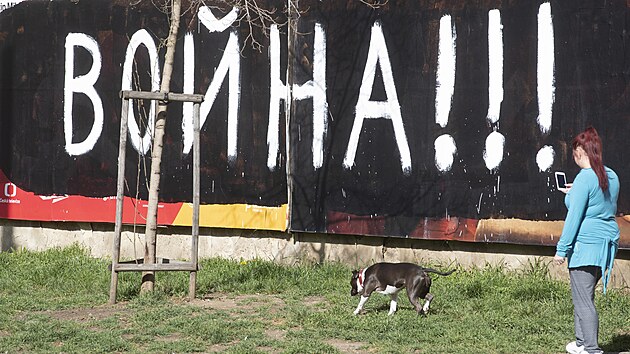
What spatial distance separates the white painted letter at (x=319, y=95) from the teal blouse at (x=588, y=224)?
5.44 m

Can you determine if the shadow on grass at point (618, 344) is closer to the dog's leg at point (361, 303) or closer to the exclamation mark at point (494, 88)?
the dog's leg at point (361, 303)

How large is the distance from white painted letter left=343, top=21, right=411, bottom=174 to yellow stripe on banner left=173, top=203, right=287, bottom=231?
1233 mm

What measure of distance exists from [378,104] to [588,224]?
508cm

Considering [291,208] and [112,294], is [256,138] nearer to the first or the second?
[291,208]

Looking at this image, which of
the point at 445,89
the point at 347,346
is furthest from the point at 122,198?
Result: the point at 445,89

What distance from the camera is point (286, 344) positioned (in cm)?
866

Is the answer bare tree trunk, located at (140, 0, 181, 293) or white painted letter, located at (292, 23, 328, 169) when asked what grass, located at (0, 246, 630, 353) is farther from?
white painted letter, located at (292, 23, 328, 169)

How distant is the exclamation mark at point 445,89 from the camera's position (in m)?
12.0

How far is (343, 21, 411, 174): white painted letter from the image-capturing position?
12.3 metres

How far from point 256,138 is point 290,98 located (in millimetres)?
732

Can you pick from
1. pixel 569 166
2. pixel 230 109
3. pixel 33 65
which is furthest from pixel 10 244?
pixel 569 166

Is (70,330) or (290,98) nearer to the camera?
(70,330)

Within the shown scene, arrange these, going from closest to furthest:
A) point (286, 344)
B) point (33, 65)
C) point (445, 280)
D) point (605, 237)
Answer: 1. point (605, 237)
2. point (286, 344)
3. point (445, 280)
4. point (33, 65)

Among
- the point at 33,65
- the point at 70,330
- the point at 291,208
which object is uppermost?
the point at 33,65
